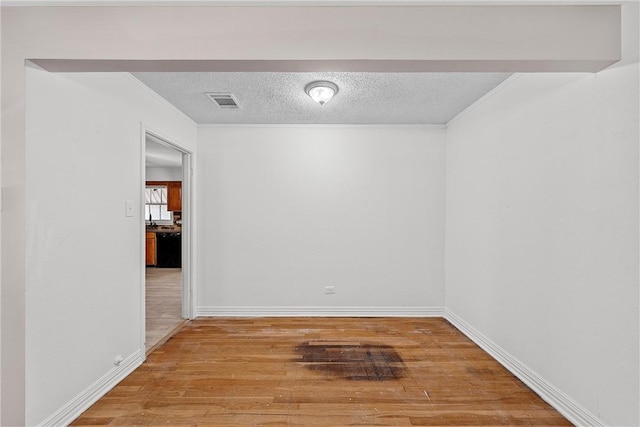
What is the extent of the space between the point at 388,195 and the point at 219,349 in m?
2.55

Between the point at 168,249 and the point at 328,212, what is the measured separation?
486 cm

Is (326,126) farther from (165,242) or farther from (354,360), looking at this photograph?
(165,242)

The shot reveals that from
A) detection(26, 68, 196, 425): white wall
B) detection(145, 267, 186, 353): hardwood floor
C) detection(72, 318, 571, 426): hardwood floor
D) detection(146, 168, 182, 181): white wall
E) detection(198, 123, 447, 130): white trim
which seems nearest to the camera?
detection(26, 68, 196, 425): white wall

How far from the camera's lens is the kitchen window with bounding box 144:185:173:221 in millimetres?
7668

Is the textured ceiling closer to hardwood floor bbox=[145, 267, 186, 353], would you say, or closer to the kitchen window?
hardwood floor bbox=[145, 267, 186, 353]

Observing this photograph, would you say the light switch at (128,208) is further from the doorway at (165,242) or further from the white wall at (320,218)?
the white wall at (320,218)

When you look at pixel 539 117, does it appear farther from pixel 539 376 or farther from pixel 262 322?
pixel 262 322

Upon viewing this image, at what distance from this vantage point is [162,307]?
13.2 ft

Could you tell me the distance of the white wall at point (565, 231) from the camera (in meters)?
1.56

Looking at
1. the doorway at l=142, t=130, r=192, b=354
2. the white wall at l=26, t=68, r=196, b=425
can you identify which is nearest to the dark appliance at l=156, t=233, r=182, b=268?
the doorway at l=142, t=130, r=192, b=354

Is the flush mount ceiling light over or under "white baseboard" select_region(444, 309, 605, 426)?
over

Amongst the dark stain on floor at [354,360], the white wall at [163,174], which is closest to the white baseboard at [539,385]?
the dark stain on floor at [354,360]

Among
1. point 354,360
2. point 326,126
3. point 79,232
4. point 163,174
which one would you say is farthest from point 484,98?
point 163,174

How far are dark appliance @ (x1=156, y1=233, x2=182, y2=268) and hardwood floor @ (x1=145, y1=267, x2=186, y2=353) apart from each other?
0.51 metres
